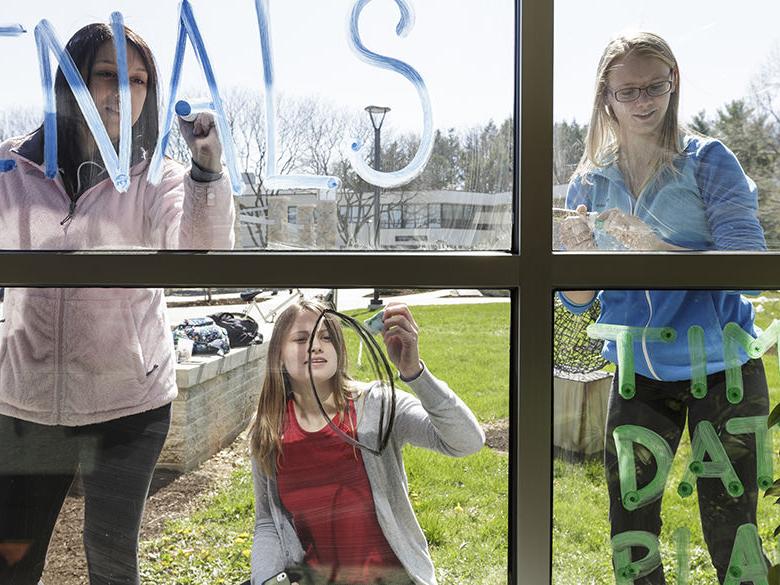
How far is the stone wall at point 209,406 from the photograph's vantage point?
1.27 meters

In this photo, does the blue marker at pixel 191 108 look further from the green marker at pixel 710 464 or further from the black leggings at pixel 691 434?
the green marker at pixel 710 464

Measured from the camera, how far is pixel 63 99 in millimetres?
1238

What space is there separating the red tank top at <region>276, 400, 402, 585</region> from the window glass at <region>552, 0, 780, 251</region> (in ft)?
1.94

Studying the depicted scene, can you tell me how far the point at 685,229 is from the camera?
1.28m

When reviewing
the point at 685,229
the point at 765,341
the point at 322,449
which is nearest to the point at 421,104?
the point at 685,229

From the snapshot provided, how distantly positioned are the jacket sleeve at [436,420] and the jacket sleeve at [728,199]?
58 cm

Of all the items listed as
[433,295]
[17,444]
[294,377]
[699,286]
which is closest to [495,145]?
[433,295]

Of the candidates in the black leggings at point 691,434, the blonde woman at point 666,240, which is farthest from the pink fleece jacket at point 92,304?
the black leggings at point 691,434

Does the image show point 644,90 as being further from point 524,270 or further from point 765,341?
point 765,341

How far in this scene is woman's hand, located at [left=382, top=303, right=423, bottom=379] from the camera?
1.27 m

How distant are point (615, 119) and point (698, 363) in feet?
1.62

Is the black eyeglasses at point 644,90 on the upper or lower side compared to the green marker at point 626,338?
upper

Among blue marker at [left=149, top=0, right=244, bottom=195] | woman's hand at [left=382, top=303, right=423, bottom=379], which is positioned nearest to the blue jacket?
woman's hand at [left=382, top=303, right=423, bottom=379]

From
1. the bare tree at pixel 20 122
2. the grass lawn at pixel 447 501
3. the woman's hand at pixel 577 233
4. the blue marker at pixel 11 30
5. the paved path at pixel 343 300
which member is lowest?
the grass lawn at pixel 447 501
